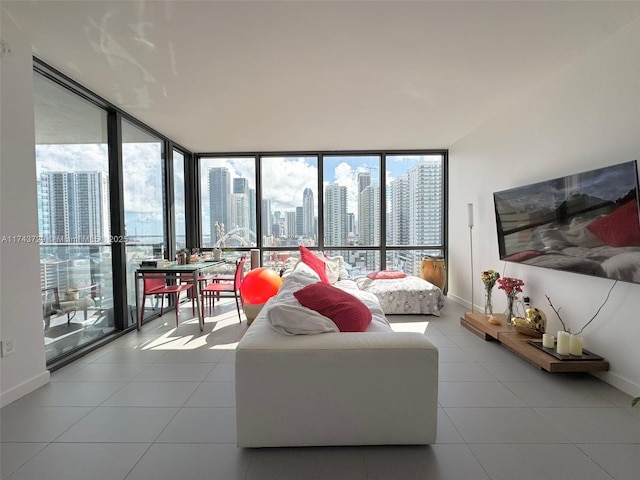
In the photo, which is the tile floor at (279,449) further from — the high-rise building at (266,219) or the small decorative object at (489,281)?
the high-rise building at (266,219)

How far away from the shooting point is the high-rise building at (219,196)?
555cm

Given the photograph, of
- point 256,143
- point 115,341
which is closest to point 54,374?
point 115,341

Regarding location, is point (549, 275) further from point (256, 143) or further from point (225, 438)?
point (256, 143)

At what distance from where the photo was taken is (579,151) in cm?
256

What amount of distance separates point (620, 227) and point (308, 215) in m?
4.22

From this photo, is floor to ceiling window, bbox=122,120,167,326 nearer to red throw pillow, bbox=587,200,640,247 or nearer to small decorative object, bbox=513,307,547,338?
small decorative object, bbox=513,307,547,338

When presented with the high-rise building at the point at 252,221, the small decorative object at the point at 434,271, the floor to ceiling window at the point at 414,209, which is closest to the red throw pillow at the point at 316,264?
the high-rise building at the point at 252,221

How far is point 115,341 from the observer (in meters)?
3.33

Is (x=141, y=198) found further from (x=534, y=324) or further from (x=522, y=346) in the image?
(x=534, y=324)

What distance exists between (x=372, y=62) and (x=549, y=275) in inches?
103

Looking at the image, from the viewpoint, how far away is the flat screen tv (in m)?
2.07

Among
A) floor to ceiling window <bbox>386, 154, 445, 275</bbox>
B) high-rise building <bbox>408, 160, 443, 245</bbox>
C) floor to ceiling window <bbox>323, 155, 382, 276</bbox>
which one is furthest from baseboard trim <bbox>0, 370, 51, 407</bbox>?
high-rise building <bbox>408, 160, 443, 245</bbox>

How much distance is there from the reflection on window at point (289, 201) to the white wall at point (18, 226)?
137 inches

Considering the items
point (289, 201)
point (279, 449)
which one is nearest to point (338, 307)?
point (279, 449)
